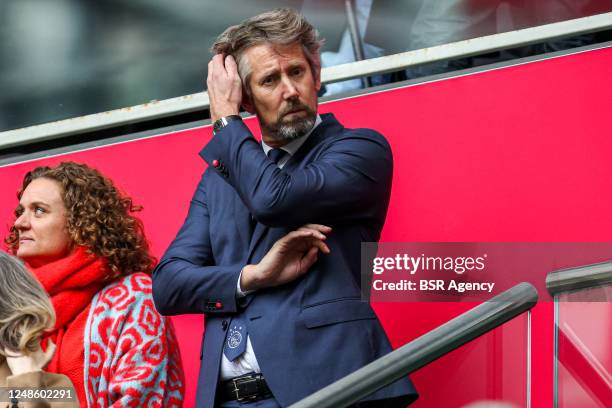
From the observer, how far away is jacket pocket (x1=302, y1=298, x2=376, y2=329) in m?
3.10

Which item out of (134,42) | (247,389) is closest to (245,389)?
(247,389)

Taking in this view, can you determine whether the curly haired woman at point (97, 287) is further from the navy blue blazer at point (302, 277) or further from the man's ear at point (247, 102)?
the man's ear at point (247, 102)

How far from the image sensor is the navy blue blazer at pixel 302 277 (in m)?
3.07

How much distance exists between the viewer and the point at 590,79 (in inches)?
162

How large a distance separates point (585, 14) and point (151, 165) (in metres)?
1.60

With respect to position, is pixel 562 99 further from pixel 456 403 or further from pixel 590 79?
pixel 456 403

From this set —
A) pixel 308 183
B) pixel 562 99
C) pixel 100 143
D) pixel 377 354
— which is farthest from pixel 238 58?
pixel 100 143

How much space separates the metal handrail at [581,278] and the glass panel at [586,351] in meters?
0.02

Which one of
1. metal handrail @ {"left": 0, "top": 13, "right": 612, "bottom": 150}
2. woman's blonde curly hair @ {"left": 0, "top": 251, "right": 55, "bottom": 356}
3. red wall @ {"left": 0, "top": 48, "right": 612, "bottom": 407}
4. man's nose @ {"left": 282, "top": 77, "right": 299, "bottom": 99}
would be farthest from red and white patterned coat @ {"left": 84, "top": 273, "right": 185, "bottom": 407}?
metal handrail @ {"left": 0, "top": 13, "right": 612, "bottom": 150}

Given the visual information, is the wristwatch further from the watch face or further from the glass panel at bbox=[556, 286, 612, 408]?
the glass panel at bbox=[556, 286, 612, 408]

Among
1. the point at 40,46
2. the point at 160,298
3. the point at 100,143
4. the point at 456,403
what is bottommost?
the point at 456,403

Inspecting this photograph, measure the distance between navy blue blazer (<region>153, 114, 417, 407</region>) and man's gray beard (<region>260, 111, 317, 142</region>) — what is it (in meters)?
0.03

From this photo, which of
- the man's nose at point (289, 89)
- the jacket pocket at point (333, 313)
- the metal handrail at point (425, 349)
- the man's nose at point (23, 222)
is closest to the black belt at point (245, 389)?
the jacket pocket at point (333, 313)

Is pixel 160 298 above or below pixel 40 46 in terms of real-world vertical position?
below
